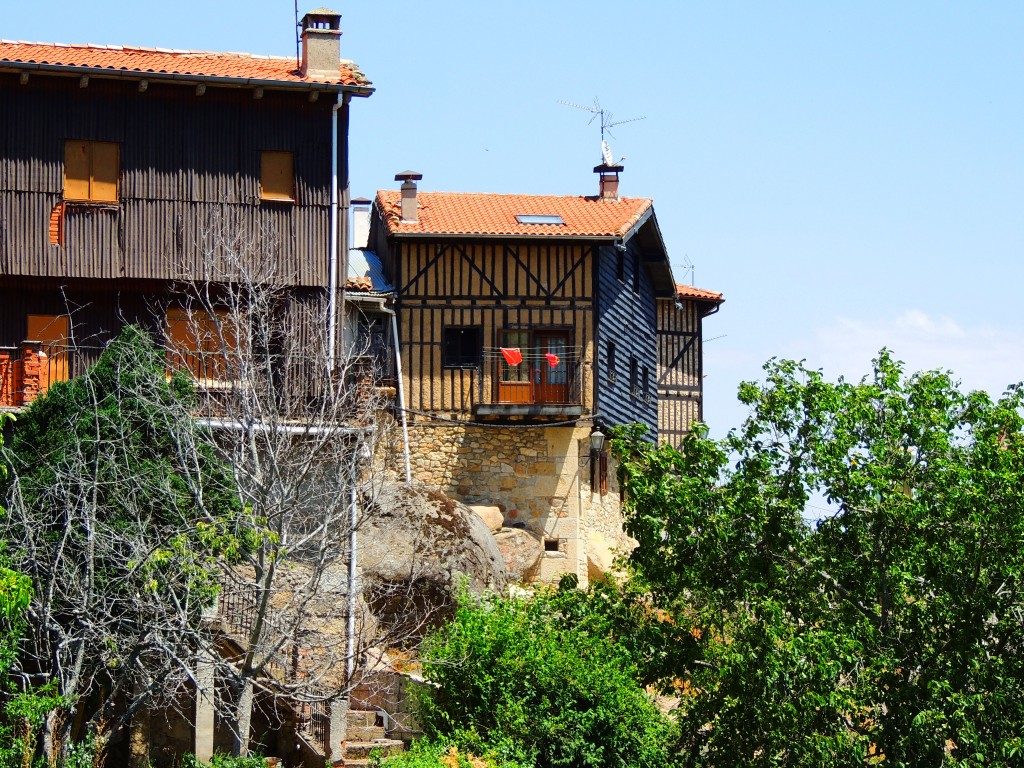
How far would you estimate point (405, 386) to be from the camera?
109 ft

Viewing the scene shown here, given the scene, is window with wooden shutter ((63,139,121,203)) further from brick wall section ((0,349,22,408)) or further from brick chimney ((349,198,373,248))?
brick chimney ((349,198,373,248))

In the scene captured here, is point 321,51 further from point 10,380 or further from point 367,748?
point 367,748

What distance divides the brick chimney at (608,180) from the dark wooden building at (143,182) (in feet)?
30.9

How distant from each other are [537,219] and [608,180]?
392 cm

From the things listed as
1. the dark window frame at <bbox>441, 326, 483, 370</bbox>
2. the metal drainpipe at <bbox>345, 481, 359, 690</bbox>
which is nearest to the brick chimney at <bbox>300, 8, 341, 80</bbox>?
the dark window frame at <bbox>441, 326, 483, 370</bbox>

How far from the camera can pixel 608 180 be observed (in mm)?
37750

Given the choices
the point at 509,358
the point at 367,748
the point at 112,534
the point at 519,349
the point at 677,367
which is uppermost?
the point at 519,349

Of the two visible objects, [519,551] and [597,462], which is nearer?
[519,551]

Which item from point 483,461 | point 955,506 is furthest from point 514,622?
point 483,461

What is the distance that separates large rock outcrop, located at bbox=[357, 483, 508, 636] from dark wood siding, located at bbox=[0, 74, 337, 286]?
417cm

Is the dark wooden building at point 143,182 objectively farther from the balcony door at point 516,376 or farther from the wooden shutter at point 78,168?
the balcony door at point 516,376

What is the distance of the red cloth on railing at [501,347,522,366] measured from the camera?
109 ft

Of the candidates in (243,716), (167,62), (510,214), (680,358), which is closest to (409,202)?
(510,214)

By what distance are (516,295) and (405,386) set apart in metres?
2.83
